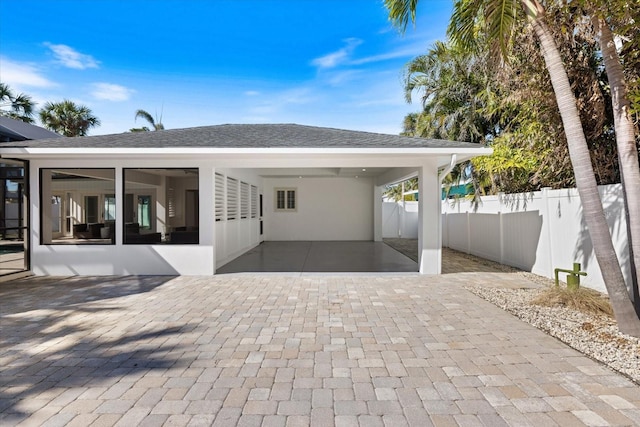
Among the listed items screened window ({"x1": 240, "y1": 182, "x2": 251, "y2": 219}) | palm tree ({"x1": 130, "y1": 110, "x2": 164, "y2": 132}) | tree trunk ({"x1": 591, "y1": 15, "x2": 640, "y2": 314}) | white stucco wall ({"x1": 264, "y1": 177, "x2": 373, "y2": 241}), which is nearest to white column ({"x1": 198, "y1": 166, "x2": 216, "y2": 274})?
screened window ({"x1": 240, "y1": 182, "x2": 251, "y2": 219})

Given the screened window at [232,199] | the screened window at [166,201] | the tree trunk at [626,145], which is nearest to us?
the tree trunk at [626,145]

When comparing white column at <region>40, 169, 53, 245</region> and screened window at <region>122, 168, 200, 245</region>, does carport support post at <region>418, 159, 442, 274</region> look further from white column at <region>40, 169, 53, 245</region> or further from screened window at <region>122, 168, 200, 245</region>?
screened window at <region>122, 168, 200, 245</region>

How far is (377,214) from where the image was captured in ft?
51.5

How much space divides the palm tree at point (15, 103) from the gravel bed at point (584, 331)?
23530mm

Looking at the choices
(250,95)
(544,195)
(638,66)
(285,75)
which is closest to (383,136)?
(544,195)

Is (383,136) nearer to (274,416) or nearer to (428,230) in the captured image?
(428,230)

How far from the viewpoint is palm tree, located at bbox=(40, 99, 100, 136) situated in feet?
71.9

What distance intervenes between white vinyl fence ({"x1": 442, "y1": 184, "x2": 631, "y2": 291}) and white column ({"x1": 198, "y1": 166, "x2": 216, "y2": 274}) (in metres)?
7.22

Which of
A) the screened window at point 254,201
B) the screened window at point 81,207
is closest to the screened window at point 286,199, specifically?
the screened window at point 254,201

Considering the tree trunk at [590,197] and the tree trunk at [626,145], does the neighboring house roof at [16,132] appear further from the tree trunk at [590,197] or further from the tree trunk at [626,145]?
the tree trunk at [626,145]

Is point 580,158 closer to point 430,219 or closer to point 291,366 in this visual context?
point 430,219

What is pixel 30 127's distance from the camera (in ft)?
49.0

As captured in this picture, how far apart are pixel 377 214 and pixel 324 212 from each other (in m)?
2.39

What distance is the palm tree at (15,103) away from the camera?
18125 millimetres
